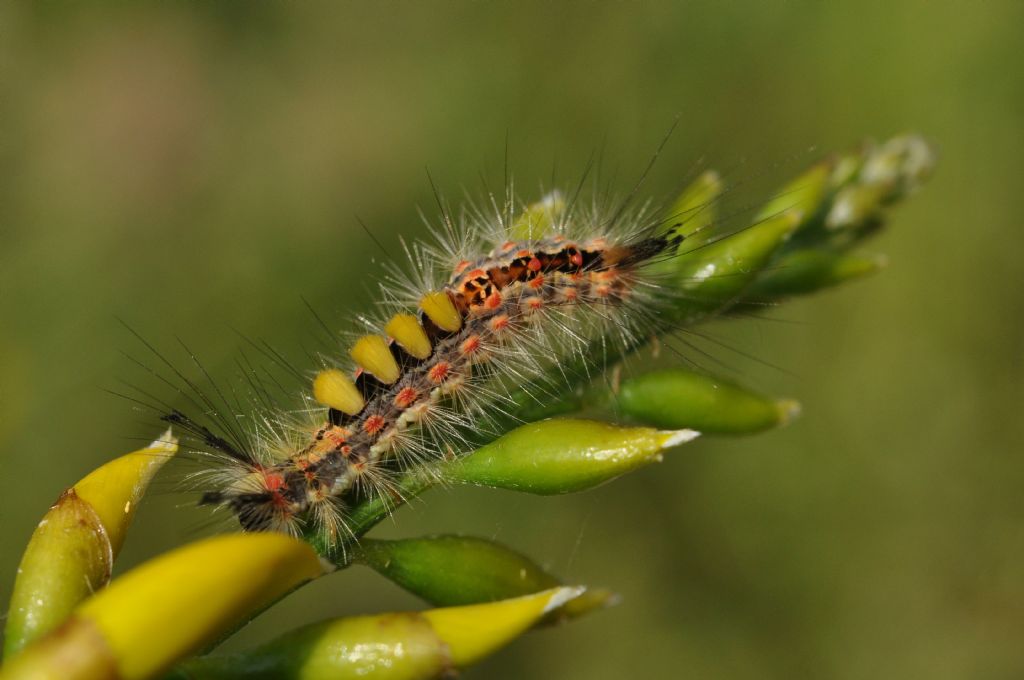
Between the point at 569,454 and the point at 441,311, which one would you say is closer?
the point at 569,454

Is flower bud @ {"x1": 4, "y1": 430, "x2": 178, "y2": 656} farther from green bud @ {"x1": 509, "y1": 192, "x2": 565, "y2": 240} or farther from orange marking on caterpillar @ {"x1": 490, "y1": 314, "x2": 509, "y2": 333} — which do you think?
green bud @ {"x1": 509, "y1": 192, "x2": 565, "y2": 240}

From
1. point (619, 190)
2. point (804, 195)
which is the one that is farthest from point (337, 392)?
point (619, 190)

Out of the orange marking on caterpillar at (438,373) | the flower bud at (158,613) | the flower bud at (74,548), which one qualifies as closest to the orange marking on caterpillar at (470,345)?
the orange marking on caterpillar at (438,373)

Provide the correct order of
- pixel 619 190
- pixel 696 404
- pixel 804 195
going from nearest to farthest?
pixel 696 404, pixel 804 195, pixel 619 190

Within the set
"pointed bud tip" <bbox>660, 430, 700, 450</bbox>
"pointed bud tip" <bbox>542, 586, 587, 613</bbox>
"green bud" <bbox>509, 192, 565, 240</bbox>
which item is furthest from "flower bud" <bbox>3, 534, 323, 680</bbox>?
"green bud" <bbox>509, 192, 565, 240</bbox>

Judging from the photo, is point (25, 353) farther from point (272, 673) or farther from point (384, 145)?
point (272, 673)

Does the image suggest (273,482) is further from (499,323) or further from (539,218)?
(539,218)
